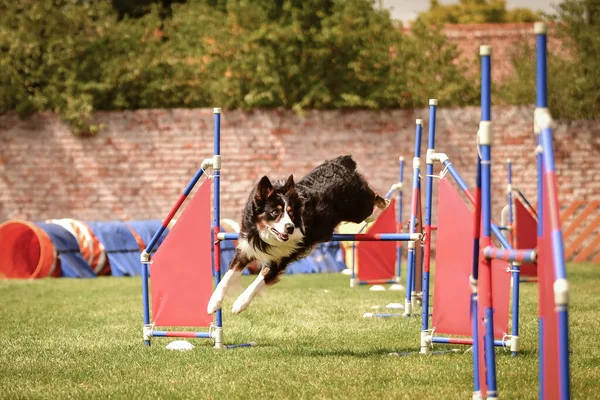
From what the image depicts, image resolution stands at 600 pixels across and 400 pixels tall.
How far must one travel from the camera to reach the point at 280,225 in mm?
5426

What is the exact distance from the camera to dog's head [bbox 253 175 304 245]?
545 cm

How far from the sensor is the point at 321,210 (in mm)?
5898

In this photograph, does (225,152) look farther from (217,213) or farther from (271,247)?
(271,247)

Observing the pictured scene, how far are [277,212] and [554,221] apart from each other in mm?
2950

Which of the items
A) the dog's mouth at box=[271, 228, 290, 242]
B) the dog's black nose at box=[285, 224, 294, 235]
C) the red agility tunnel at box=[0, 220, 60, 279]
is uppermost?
the dog's black nose at box=[285, 224, 294, 235]

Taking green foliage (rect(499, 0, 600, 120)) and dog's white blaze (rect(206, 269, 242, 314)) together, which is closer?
dog's white blaze (rect(206, 269, 242, 314))

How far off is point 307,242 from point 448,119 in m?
8.32

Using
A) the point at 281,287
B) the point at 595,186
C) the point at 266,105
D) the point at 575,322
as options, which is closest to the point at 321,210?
the point at 575,322

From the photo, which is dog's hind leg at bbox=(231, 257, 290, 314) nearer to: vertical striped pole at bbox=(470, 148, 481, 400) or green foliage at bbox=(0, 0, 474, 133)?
vertical striped pole at bbox=(470, 148, 481, 400)

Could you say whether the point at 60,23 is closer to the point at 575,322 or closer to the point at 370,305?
the point at 370,305

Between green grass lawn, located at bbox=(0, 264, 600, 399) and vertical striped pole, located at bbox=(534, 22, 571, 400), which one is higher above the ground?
vertical striped pole, located at bbox=(534, 22, 571, 400)

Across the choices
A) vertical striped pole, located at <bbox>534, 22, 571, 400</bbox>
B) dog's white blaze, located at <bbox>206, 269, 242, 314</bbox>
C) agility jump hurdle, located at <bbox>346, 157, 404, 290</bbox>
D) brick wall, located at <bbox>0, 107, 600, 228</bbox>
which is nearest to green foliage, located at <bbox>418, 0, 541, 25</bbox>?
brick wall, located at <bbox>0, 107, 600, 228</bbox>

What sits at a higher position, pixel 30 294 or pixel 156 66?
pixel 156 66

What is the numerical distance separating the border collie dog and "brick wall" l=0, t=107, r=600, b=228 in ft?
24.4
